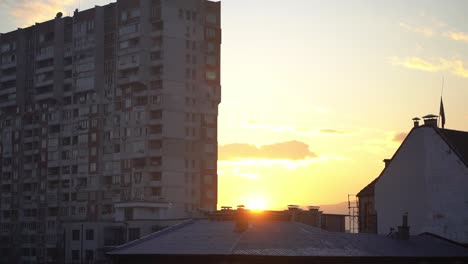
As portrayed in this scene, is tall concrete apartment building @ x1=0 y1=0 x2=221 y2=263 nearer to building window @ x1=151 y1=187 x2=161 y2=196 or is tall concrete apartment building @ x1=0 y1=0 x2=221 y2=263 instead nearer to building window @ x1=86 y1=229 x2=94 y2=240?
building window @ x1=86 y1=229 x2=94 y2=240

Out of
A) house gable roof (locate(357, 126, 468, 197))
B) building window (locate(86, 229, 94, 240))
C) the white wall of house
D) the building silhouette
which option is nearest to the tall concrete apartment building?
building window (locate(86, 229, 94, 240))

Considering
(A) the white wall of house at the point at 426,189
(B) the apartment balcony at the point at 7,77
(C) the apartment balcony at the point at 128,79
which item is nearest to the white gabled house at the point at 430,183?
(A) the white wall of house at the point at 426,189

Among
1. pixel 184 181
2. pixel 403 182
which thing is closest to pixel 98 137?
pixel 184 181

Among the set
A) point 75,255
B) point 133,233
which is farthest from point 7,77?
point 133,233

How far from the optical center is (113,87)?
6348 inches

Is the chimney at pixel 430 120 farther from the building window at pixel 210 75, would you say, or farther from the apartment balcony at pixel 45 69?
the apartment balcony at pixel 45 69

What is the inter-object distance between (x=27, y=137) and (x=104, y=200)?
35635 mm

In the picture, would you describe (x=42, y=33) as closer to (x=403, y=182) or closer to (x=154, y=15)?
(x=154, y=15)

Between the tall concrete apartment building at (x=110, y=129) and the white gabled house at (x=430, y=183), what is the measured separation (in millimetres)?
66452

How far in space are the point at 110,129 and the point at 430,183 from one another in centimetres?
10325

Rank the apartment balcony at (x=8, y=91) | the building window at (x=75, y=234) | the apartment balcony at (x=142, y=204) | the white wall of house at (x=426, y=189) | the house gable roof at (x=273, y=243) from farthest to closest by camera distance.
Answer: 1. the apartment balcony at (x=8, y=91)
2. the building window at (x=75, y=234)
3. the apartment balcony at (x=142, y=204)
4. the white wall of house at (x=426, y=189)
5. the house gable roof at (x=273, y=243)

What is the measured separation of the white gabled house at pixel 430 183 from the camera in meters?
65.8

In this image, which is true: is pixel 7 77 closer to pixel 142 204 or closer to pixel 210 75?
pixel 210 75

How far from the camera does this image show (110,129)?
16012 centimetres
